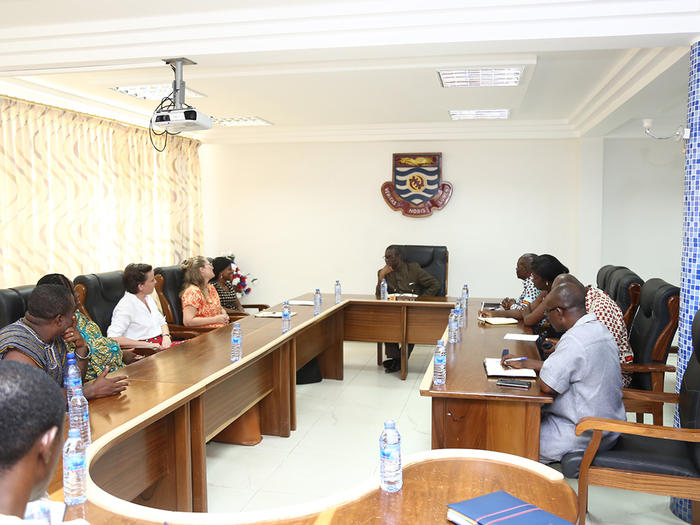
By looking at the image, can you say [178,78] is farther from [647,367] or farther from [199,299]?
[647,367]

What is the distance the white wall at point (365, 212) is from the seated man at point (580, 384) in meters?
4.37

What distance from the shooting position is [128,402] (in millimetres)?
2420

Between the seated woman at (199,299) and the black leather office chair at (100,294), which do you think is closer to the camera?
the black leather office chair at (100,294)

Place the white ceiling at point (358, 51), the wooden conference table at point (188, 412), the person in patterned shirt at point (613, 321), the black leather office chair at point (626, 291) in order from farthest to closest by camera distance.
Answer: the black leather office chair at point (626, 291)
the person in patterned shirt at point (613, 321)
the white ceiling at point (358, 51)
the wooden conference table at point (188, 412)

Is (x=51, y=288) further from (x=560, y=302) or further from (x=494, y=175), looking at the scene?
(x=494, y=175)

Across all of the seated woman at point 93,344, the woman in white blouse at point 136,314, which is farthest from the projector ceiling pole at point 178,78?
the seated woman at point 93,344

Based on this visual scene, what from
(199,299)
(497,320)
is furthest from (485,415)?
(199,299)

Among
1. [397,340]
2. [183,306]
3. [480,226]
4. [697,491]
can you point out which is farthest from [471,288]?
[697,491]

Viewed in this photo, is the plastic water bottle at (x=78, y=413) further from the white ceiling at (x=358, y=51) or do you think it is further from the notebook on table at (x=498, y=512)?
Result: the white ceiling at (x=358, y=51)

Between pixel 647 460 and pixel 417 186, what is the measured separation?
5.00 meters

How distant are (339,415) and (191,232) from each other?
376 centimetres

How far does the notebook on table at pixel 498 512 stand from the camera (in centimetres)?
146

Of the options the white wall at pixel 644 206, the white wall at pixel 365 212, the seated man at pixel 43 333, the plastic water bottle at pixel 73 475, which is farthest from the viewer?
the white wall at pixel 365 212

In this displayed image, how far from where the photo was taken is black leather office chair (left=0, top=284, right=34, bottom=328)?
332 cm
